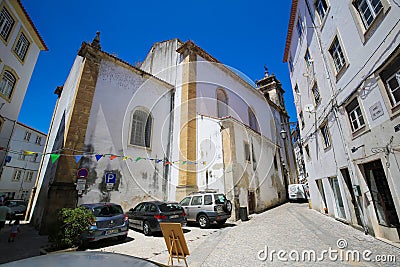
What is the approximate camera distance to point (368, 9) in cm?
625

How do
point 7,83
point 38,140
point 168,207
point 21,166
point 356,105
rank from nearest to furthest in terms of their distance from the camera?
point 356,105 < point 168,207 < point 7,83 < point 21,166 < point 38,140

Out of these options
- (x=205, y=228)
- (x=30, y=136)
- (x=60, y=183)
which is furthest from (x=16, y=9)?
(x=30, y=136)

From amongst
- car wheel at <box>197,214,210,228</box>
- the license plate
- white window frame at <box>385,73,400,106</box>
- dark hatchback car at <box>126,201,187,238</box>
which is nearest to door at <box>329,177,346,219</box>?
white window frame at <box>385,73,400,106</box>

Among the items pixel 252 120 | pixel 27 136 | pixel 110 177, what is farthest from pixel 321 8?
pixel 27 136

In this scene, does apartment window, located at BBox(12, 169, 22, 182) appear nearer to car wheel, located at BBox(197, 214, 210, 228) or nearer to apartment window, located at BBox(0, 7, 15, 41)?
apartment window, located at BBox(0, 7, 15, 41)

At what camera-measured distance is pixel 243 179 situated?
504 inches

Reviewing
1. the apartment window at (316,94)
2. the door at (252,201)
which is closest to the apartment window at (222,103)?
the door at (252,201)

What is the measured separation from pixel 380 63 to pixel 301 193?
56.3 ft

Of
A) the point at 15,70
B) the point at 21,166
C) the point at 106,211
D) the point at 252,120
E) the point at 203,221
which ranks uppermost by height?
the point at 252,120

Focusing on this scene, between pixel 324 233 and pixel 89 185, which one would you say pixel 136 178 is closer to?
pixel 89 185

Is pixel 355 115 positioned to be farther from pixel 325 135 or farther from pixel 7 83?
pixel 7 83

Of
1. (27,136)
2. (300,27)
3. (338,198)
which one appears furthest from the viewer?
(27,136)

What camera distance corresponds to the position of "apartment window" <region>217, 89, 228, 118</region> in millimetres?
19234

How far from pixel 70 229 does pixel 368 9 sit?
11.7 meters
